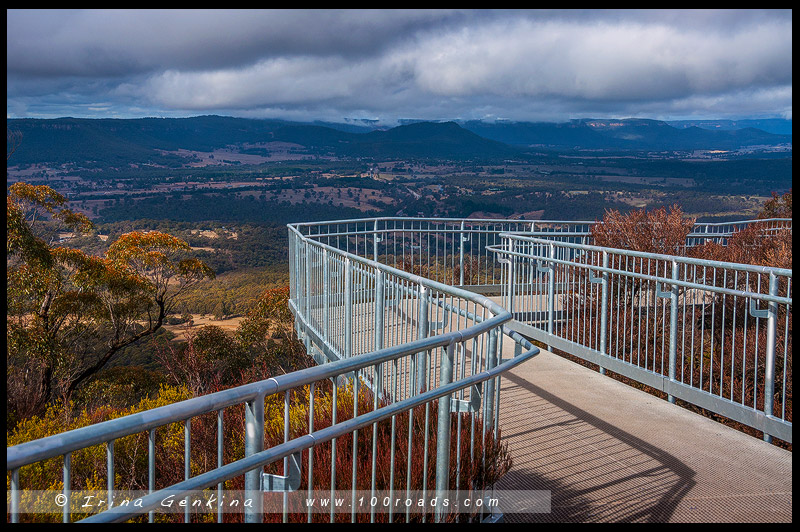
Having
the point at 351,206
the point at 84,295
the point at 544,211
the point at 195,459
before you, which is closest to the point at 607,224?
the point at 195,459

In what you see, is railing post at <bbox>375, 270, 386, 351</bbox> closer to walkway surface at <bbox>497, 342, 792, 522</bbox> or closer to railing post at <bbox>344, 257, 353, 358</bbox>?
railing post at <bbox>344, 257, 353, 358</bbox>

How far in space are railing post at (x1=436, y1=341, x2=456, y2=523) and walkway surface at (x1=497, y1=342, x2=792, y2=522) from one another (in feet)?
2.39

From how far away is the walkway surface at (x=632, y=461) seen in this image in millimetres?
4199

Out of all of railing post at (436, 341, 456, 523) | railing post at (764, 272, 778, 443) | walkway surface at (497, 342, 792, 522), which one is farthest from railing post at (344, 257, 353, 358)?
railing post at (764, 272, 778, 443)

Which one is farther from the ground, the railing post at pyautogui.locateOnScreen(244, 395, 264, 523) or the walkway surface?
the railing post at pyautogui.locateOnScreen(244, 395, 264, 523)

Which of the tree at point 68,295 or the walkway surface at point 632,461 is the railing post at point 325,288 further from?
the tree at point 68,295

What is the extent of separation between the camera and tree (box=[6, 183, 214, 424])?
70.2 ft

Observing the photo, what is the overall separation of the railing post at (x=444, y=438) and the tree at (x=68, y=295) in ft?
65.7

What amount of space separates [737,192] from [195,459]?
8051 cm

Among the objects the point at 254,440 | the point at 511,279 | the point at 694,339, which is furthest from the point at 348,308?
the point at 254,440

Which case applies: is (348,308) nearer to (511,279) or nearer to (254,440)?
(511,279)

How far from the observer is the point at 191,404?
2.13 m

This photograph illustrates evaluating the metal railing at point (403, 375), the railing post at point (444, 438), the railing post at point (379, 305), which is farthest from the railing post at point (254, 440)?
the railing post at point (379, 305)

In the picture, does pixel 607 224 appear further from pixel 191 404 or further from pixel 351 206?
pixel 351 206
